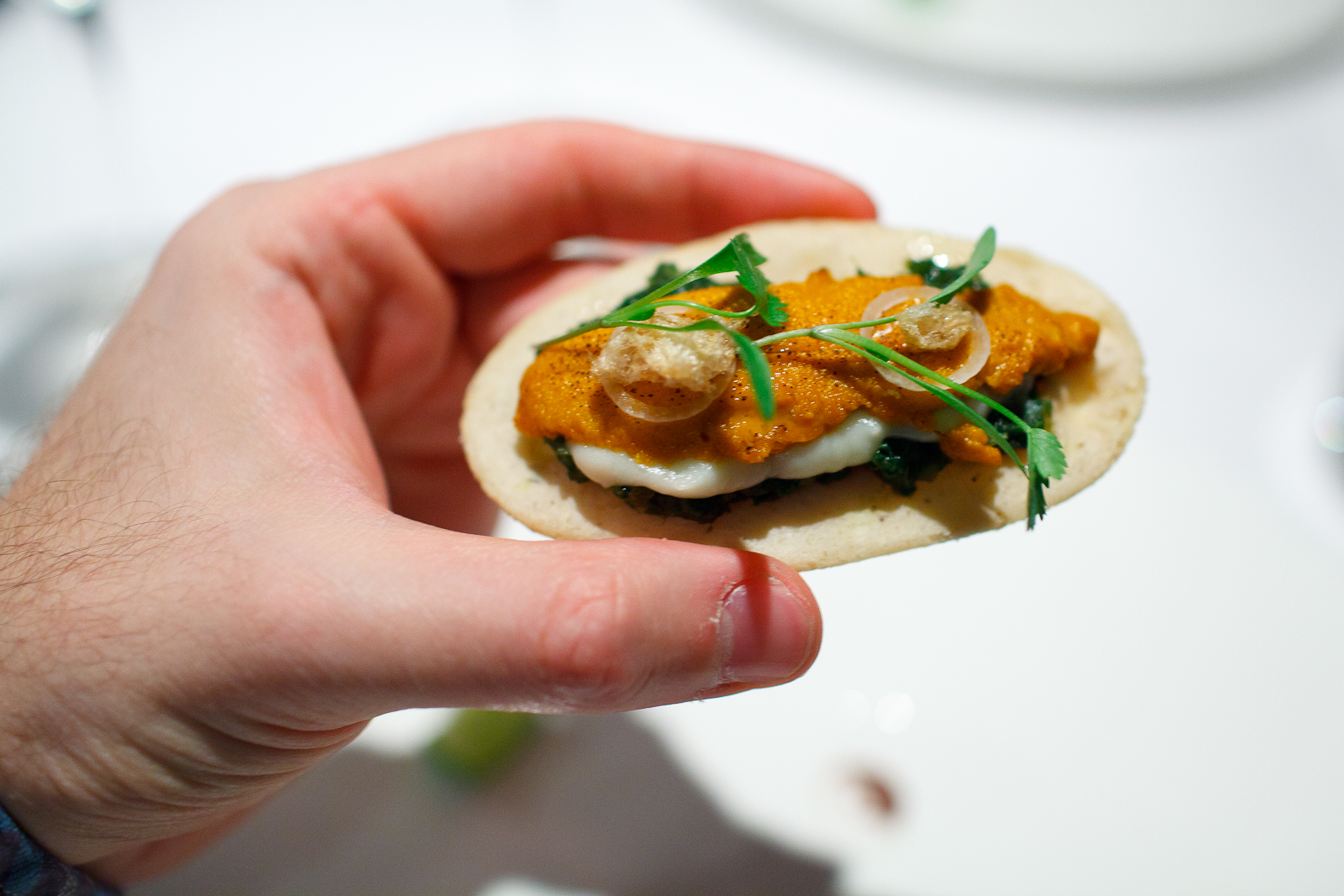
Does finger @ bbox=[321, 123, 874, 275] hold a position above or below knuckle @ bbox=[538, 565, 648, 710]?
above

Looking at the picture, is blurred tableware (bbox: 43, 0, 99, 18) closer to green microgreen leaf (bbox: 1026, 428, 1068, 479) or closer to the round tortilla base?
the round tortilla base

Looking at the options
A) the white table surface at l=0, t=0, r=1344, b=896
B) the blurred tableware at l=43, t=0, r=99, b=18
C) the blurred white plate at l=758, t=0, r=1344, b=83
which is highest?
the blurred tableware at l=43, t=0, r=99, b=18

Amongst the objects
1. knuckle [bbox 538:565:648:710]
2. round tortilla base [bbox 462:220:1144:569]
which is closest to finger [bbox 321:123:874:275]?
round tortilla base [bbox 462:220:1144:569]

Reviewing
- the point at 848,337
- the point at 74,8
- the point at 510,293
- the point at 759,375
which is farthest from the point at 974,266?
the point at 74,8

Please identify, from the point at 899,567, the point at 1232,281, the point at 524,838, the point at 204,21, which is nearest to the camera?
the point at 524,838

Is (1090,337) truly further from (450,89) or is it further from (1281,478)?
(450,89)

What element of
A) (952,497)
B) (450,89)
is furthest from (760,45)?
(952,497)

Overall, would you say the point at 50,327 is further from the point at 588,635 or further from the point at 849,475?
the point at 849,475

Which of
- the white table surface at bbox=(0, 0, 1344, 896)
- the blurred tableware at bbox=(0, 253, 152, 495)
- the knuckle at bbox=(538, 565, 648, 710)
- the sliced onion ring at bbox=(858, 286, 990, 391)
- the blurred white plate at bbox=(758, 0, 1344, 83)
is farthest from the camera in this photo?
the blurred white plate at bbox=(758, 0, 1344, 83)
